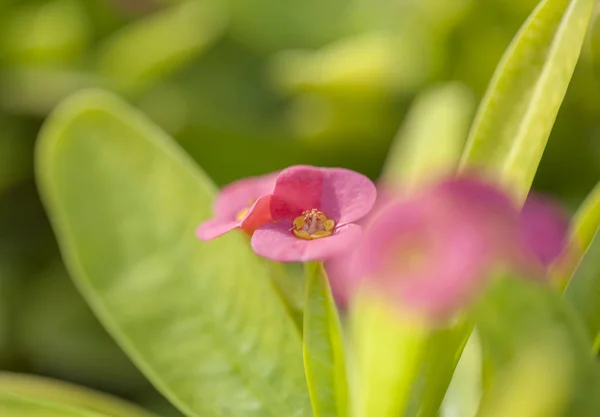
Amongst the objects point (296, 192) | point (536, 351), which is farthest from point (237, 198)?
point (536, 351)

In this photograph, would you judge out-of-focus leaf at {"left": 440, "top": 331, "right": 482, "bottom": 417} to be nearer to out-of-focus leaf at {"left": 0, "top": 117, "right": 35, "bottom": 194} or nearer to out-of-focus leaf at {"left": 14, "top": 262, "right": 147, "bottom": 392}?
out-of-focus leaf at {"left": 14, "top": 262, "right": 147, "bottom": 392}

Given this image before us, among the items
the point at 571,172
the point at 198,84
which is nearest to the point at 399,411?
the point at 571,172

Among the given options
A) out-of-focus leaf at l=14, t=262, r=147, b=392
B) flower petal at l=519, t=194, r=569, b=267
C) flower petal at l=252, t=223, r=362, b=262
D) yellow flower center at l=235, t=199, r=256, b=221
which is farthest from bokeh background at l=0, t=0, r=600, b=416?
flower petal at l=252, t=223, r=362, b=262

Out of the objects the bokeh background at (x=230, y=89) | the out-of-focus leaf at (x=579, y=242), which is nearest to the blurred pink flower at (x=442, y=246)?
the out-of-focus leaf at (x=579, y=242)

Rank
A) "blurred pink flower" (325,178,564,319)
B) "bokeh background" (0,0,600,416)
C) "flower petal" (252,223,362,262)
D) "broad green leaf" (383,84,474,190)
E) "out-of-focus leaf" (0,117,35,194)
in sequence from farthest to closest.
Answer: "out-of-focus leaf" (0,117,35,194)
"bokeh background" (0,0,600,416)
"broad green leaf" (383,84,474,190)
"flower petal" (252,223,362,262)
"blurred pink flower" (325,178,564,319)

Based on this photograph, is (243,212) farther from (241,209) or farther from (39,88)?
(39,88)

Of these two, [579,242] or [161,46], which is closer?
[579,242]
